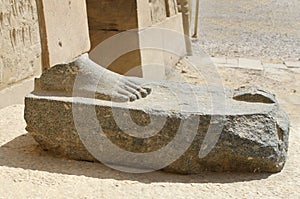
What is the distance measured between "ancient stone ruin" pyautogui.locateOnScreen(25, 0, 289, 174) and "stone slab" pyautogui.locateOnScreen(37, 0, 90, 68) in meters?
1.27

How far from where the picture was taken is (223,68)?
299 inches

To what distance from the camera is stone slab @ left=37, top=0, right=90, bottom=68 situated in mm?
4125

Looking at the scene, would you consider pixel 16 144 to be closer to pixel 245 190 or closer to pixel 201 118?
pixel 201 118

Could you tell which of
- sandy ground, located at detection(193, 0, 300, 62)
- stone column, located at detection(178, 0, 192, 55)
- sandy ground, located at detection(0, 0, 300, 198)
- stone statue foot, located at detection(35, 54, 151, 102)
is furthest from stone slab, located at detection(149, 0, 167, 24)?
stone statue foot, located at detection(35, 54, 151, 102)

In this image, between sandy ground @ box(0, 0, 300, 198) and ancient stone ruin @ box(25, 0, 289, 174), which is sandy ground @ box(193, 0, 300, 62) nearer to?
sandy ground @ box(0, 0, 300, 198)

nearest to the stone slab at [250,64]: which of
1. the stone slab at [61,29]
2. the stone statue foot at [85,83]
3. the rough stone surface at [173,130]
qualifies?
the stone slab at [61,29]

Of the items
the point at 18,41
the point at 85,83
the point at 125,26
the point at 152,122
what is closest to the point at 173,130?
the point at 152,122

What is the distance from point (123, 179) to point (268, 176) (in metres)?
0.85

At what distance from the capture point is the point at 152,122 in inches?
104

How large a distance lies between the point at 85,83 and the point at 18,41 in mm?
1230

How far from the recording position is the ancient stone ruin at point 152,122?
262 centimetres

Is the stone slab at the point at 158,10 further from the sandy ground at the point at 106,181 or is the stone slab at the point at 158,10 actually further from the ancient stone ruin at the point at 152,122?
the sandy ground at the point at 106,181

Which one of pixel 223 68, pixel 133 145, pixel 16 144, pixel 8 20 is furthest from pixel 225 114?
pixel 223 68

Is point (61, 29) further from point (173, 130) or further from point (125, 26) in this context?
point (173, 130)
